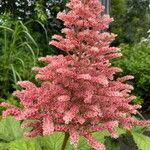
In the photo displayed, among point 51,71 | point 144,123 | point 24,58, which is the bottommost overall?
point 24,58

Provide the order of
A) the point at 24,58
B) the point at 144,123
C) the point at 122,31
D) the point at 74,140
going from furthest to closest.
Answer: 1. the point at 122,31
2. the point at 24,58
3. the point at 144,123
4. the point at 74,140

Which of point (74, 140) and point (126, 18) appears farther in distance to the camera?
point (126, 18)

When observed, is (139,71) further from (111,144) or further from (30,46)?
(111,144)

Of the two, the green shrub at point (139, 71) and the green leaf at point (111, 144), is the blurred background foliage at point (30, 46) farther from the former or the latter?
the green leaf at point (111, 144)

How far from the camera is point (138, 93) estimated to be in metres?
7.21

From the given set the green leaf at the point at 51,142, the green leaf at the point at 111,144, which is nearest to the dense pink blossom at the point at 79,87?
the green leaf at the point at 51,142

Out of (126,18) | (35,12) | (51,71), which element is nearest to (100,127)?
(51,71)

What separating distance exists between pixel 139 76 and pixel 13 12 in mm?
1942

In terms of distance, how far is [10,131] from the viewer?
2.88m

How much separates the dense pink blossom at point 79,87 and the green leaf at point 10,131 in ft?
2.40

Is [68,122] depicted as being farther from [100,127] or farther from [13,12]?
[13,12]

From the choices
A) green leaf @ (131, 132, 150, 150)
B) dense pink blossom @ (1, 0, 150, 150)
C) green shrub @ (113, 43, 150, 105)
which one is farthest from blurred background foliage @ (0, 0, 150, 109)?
dense pink blossom @ (1, 0, 150, 150)

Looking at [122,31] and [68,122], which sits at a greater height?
[68,122]

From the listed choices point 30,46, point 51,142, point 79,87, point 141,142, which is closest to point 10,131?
point 51,142
